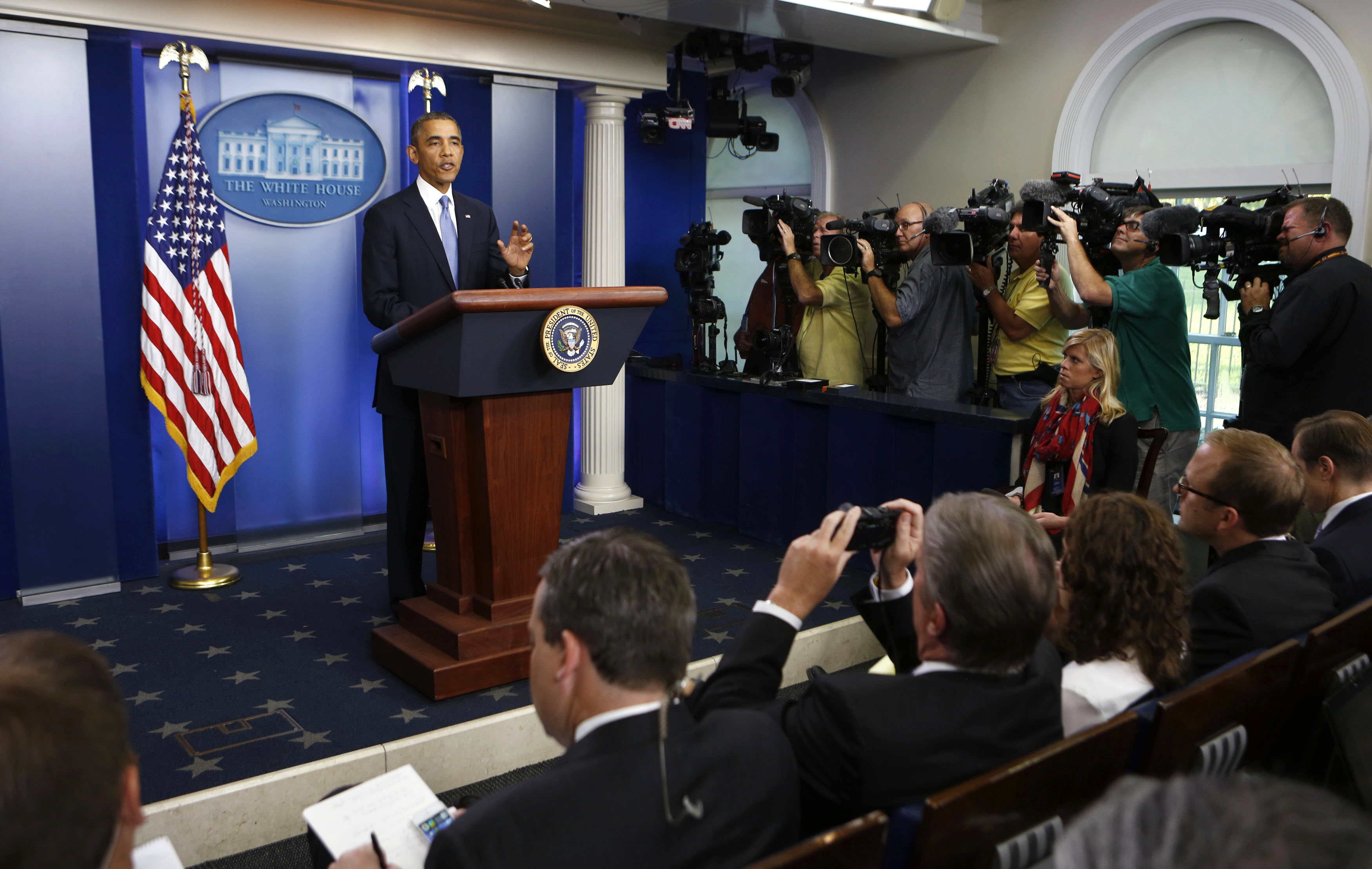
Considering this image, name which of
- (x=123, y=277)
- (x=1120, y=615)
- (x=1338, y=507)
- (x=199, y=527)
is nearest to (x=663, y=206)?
(x=123, y=277)

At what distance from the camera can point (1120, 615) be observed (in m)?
1.80

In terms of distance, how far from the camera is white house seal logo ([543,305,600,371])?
2.98 m

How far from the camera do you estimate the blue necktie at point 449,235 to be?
377 cm

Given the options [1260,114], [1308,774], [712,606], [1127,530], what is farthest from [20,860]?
[1260,114]

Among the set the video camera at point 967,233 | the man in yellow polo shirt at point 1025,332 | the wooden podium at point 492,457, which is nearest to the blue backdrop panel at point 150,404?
the wooden podium at point 492,457

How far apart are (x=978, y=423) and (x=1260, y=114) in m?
2.17

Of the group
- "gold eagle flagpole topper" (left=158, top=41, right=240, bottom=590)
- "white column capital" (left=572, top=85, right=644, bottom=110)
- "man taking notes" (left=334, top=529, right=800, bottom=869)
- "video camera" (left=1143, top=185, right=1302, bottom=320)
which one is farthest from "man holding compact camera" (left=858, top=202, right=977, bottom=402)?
"man taking notes" (left=334, top=529, right=800, bottom=869)

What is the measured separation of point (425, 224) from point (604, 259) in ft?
7.05

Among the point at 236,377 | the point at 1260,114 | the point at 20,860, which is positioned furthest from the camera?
the point at 1260,114

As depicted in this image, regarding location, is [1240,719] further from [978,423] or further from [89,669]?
[978,423]

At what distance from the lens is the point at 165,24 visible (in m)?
4.28

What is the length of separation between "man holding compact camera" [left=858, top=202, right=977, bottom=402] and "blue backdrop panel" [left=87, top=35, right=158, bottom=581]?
Answer: 328 cm

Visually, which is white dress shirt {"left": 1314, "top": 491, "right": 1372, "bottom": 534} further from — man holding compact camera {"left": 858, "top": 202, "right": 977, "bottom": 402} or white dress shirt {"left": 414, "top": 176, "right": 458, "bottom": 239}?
white dress shirt {"left": 414, "top": 176, "right": 458, "bottom": 239}

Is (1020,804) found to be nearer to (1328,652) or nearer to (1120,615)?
(1120,615)
